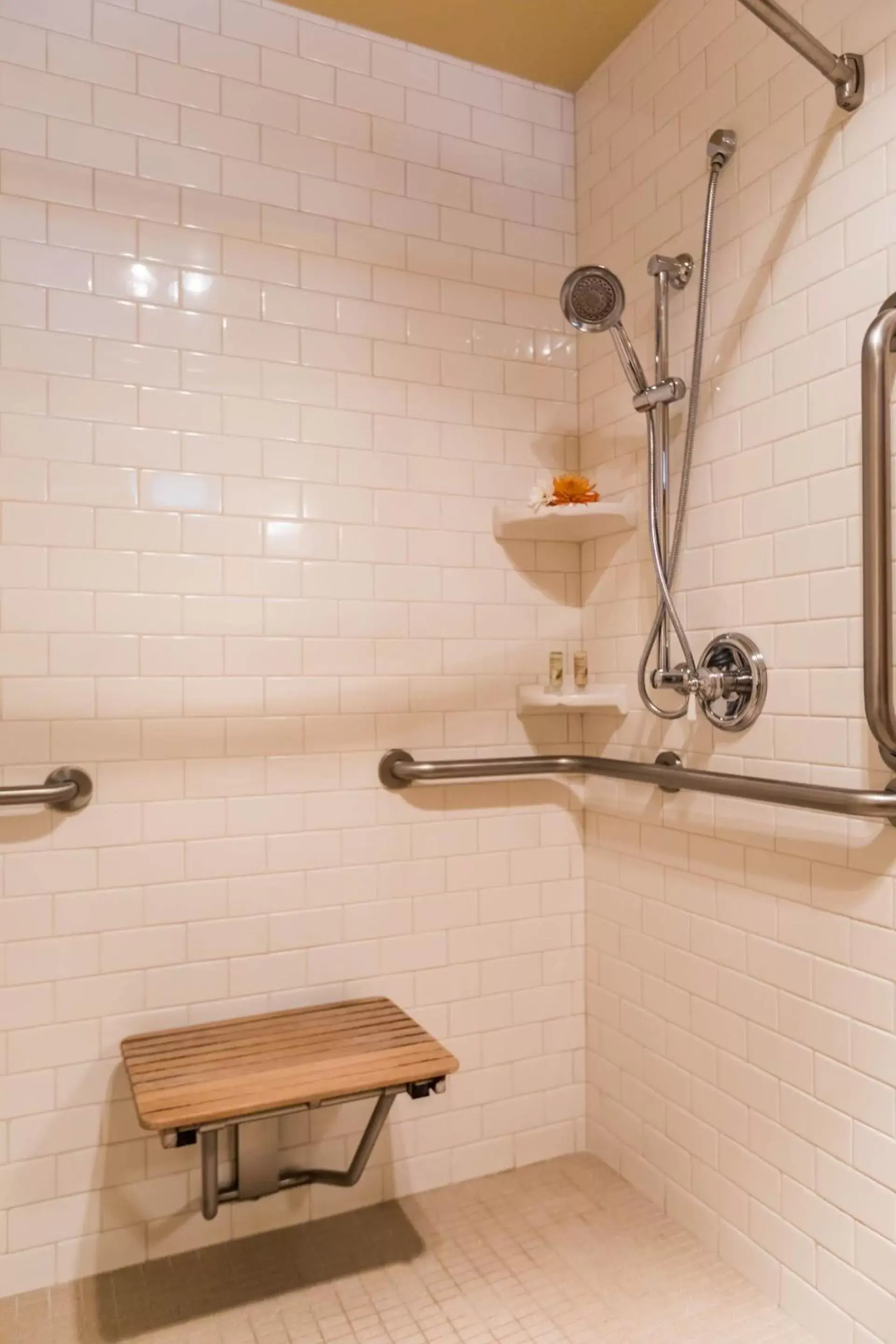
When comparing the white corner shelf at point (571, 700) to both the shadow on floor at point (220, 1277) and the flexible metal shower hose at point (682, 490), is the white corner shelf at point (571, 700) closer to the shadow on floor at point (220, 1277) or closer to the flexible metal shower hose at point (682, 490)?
the flexible metal shower hose at point (682, 490)

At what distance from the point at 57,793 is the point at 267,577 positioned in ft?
1.86

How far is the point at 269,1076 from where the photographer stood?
1.47 meters

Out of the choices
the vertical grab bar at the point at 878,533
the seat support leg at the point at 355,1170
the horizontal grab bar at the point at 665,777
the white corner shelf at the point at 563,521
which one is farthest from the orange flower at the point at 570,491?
the seat support leg at the point at 355,1170

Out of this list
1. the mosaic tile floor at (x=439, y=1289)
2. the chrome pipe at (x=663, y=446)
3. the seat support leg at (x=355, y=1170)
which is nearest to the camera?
the mosaic tile floor at (x=439, y=1289)

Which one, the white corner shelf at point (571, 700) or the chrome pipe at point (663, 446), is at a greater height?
the chrome pipe at point (663, 446)

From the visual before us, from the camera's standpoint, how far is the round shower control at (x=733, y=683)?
1585 millimetres

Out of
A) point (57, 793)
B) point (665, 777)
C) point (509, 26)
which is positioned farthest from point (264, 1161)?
point (509, 26)

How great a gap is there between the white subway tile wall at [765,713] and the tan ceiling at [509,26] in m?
0.07

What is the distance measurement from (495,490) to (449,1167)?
1.48m

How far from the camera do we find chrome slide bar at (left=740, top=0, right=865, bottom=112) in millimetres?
1287

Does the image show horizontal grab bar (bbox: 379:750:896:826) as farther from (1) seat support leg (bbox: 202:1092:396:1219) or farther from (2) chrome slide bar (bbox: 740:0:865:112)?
(2) chrome slide bar (bbox: 740:0:865:112)

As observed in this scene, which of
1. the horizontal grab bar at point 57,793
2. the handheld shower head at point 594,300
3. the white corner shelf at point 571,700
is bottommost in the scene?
the horizontal grab bar at point 57,793

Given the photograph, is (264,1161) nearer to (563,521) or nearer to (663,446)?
(563,521)

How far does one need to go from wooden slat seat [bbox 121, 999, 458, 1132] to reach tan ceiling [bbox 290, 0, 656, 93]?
2.02 m
